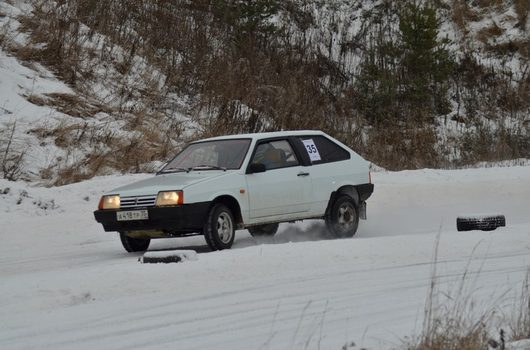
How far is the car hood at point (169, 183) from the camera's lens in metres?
10.3

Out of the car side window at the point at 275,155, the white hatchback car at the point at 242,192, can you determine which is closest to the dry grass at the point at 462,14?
the white hatchback car at the point at 242,192

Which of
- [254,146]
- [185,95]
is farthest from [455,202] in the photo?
[185,95]

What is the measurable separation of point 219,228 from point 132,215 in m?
1.04

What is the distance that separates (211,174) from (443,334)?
6.00m

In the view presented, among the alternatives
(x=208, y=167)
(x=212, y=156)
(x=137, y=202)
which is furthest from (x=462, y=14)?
(x=137, y=202)

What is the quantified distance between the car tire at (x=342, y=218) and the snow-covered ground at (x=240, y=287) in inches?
24.9

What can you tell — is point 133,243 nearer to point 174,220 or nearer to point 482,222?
point 174,220

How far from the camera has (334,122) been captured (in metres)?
24.5

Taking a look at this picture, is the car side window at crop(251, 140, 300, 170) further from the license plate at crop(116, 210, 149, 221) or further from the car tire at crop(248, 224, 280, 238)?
the license plate at crop(116, 210, 149, 221)

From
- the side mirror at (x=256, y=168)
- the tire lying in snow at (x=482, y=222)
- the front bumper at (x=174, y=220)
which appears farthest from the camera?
the tire lying in snow at (x=482, y=222)

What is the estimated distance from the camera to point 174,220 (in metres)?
10.1

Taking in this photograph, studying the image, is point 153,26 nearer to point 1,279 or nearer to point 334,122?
point 334,122

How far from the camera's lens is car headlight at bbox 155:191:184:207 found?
398 inches

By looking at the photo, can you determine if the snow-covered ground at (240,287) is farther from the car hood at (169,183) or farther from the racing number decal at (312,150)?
the racing number decal at (312,150)
